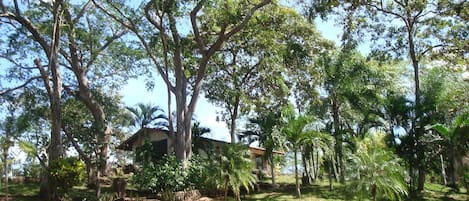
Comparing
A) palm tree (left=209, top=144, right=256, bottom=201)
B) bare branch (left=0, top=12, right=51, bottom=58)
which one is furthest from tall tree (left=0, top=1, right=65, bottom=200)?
palm tree (left=209, top=144, right=256, bottom=201)

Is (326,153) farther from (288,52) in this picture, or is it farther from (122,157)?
(122,157)

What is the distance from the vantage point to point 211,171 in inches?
677

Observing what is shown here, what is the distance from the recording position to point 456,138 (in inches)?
747

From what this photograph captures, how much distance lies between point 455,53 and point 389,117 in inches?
181

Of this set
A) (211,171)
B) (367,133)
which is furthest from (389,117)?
(211,171)

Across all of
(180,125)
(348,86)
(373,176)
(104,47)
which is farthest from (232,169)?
(104,47)

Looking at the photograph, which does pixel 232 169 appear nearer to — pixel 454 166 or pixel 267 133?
pixel 267 133

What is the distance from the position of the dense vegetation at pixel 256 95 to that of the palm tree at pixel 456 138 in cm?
5

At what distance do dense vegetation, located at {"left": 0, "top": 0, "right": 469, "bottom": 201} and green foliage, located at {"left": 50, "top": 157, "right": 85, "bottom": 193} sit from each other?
5 cm

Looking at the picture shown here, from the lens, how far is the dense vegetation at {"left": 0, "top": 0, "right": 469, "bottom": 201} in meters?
17.8

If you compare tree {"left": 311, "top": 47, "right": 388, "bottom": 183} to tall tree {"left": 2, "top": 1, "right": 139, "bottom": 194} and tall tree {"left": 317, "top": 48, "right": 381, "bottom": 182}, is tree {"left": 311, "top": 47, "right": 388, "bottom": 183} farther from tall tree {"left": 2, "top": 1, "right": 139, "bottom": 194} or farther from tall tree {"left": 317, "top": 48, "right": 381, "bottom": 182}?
tall tree {"left": 2, "top": 1, "right": 139, "bottom": 194}

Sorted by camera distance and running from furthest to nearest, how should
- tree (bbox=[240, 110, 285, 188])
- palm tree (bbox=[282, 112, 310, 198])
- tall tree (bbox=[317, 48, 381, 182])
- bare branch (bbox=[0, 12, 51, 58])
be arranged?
tall tree (bbox=[317, 48, 381, 182]), tree (bbox=[240, 110, 285, 188]), bare branch (bbox=[0, 12, 51, 58]), palm tree (bbox=[282, 112, 310, 198])

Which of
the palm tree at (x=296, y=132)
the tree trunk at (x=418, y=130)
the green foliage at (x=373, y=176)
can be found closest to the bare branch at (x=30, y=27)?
the palm tree at (x=296, y=132)

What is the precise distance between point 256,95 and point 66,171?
12.7 meters
